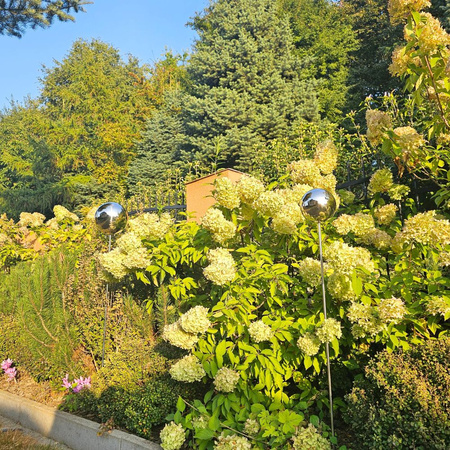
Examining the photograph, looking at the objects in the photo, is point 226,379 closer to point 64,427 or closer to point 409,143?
point 64,427

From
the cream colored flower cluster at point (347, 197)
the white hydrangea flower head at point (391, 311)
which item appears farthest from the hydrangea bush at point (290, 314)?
the cream colored flower cluster at point (347, 197)

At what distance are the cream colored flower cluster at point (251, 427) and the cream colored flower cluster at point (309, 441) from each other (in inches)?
9.3

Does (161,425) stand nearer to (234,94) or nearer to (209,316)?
(209,316)

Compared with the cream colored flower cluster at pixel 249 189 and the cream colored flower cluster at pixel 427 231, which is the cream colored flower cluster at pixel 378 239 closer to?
the cream colored flower cluster at pixel 427 231

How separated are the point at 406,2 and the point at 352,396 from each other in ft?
8.19

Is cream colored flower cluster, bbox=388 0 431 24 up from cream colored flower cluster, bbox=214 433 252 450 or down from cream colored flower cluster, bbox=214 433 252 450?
up

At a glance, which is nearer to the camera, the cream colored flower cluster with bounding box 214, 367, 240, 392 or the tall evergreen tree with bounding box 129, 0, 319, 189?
the cream colored flower cluster with bounding box 214, 367, 240, 392

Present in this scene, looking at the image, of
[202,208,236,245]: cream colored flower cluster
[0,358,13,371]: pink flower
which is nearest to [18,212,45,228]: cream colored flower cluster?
[0,358,13,371]: pink flower

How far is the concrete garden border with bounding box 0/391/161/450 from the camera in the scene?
297 centimetres

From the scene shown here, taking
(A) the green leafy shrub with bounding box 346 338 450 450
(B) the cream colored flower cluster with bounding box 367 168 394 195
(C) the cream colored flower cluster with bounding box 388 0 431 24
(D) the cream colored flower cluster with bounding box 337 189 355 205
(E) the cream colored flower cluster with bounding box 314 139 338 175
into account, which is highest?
(C) the cream colored flower cluster with bounding box 388 0 431 24

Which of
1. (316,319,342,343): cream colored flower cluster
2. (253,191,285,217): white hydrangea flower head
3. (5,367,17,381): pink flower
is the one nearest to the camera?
(316,319,342,343): cream colored flower cluster

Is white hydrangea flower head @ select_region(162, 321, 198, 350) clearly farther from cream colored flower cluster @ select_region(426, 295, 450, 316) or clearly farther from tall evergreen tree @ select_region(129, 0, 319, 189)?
tall evergreen tree @ select_region(129, 0, 319, 189)

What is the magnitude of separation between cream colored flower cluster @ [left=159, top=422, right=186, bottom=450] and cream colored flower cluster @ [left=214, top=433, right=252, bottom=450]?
0.87 ft

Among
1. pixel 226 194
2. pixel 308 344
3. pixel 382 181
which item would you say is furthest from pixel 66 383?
pixel 382 181
